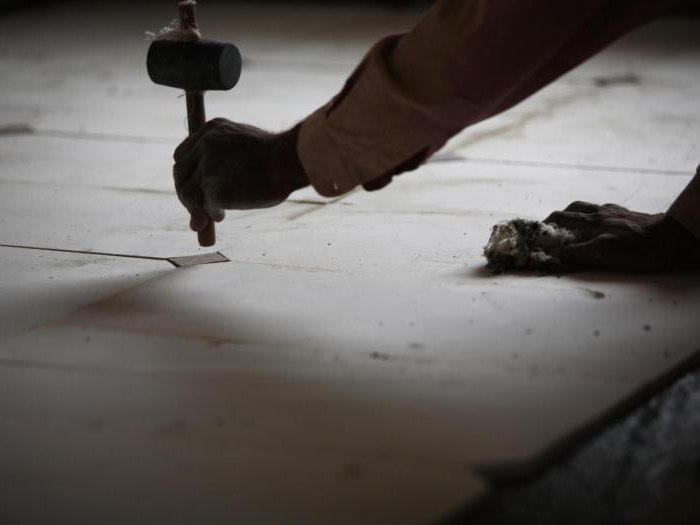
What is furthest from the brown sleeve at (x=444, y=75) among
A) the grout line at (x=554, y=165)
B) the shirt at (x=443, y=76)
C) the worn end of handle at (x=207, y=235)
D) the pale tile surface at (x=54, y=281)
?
the grout line at (x=554, y=165)

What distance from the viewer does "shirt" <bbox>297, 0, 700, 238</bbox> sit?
1.61m

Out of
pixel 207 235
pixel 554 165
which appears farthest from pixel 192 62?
pixel 554 165

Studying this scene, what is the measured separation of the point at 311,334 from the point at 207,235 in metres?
0.42

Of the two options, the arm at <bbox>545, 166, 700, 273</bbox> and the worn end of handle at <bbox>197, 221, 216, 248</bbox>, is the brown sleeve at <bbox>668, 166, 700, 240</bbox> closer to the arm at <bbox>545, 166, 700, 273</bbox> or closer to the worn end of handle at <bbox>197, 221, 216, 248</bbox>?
the arm at <bbox>545, 166, 700, 273</bbox>

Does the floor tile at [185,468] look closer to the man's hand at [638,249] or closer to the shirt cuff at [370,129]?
the shirt cuff at [370,129]

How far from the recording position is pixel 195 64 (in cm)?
189

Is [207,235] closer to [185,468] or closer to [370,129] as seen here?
[370,129]

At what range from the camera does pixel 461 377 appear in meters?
1.55

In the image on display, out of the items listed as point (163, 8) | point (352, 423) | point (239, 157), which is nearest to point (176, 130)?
point (239, 157)

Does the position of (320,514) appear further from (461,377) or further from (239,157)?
(239,157)

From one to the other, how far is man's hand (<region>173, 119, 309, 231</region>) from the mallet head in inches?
3.2

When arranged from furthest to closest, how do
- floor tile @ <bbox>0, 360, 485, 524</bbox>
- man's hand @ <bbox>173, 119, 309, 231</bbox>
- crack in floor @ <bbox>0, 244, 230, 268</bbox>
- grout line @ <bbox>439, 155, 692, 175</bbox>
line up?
grout line @ <bbox>439, 155, 692, 175</bbox> < crack in floor @ <bbox>0, 244, 230, 268</bbox> < man's hand @ <bbox>173, 119, 309, 231</bbox> < floor tile @ <bbox>0, 360, 485, 524</bbox>

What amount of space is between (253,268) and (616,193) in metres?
0.92

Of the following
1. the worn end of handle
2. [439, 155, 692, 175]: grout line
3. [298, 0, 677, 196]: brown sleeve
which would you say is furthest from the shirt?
[439, 155, 692, 175]: grout line
